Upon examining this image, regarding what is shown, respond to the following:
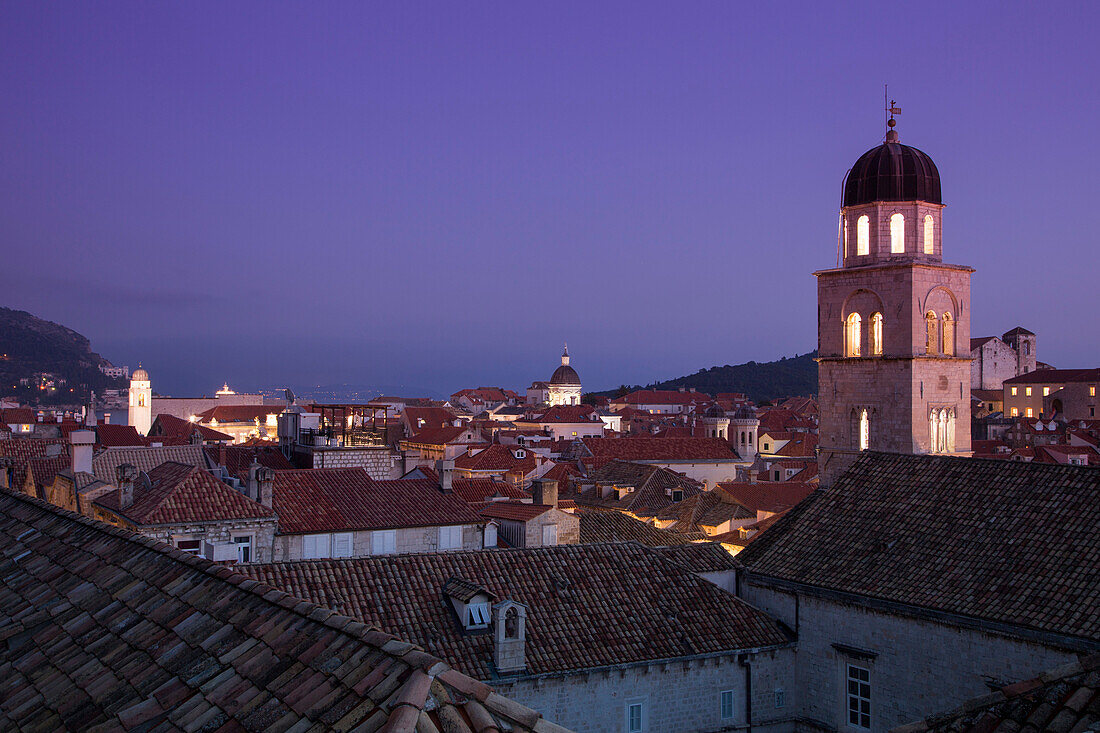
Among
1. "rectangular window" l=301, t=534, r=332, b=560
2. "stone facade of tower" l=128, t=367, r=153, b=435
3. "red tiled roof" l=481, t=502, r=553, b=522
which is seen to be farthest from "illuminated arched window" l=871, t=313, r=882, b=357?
"stone facade of tower" l=128, t=367, r=153, b=435

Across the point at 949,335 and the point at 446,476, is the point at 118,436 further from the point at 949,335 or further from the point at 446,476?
the point at 949,335

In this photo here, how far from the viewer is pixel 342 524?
26828mm

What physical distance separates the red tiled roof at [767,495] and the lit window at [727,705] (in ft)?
84.8

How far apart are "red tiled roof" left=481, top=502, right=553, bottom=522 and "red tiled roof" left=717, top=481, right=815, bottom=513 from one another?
17.5 meters

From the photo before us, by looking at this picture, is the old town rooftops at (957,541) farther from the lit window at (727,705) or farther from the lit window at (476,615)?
the lit window at (476,615)

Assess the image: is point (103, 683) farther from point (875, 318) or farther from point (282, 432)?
point (282, 432)

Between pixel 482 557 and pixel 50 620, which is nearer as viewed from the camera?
pixel 50 620

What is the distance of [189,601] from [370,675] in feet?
7.86

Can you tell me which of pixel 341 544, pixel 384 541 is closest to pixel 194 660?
pixel 341 544

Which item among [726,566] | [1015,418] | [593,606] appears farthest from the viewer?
[1015,418]

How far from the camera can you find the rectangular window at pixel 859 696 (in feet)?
62.1

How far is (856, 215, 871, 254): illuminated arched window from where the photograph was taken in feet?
93.5

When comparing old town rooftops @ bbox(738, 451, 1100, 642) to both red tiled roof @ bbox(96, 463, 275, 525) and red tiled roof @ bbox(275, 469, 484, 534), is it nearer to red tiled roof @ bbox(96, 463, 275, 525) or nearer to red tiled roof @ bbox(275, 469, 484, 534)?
red tiled roof @ bbox(275, 469, 484, 534)

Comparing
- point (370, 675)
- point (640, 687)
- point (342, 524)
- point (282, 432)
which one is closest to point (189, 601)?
point (370, 675)
